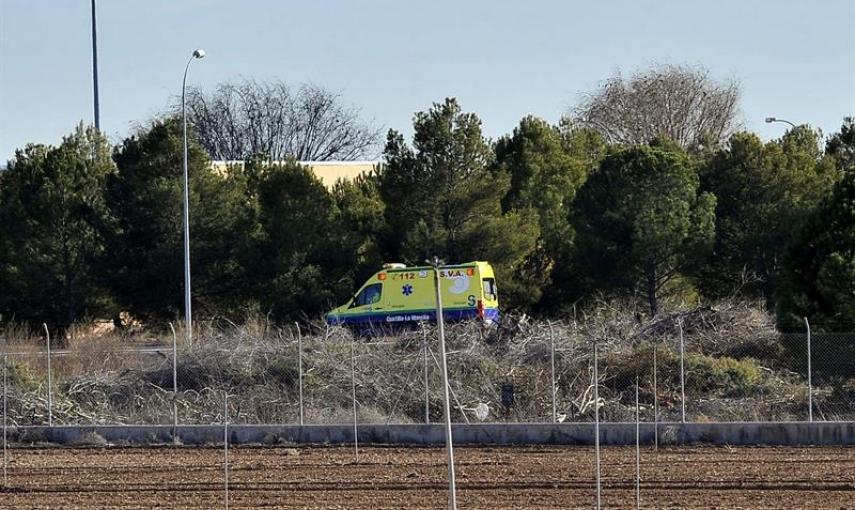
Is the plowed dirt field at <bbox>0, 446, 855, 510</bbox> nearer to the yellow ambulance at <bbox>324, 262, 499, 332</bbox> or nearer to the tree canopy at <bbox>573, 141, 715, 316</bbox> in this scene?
the yellow ambulance at <bbox>324, 262, 499, 332</bbox>

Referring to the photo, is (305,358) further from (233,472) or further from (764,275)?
(764,275)

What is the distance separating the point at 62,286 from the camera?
131 feet

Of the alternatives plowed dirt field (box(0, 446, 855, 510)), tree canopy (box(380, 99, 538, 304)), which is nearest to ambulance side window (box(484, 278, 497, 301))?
tree canopy (box(380, 99, 538, 304))

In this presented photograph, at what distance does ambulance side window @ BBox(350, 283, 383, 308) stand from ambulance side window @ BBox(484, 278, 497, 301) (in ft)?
9.09

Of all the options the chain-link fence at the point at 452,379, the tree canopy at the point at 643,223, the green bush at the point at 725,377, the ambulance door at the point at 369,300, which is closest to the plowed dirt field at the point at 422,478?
the chain-link fence at the point at 452,379

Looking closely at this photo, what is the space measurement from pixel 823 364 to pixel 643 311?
11.2 m

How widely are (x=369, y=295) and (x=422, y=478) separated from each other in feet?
57.2

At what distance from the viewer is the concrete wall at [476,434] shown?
904 inches

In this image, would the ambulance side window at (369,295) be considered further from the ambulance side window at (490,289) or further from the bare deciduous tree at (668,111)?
the bare deciduous tree at (668,111)

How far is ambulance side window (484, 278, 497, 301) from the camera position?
117ft

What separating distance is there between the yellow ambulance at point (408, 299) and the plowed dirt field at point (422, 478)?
12540 mm

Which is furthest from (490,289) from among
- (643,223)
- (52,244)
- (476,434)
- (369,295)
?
(52,244)

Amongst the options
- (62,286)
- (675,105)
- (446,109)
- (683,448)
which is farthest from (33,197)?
(675,105)

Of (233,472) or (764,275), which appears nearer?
(233,472)
